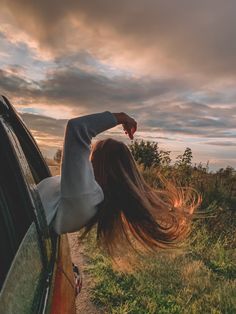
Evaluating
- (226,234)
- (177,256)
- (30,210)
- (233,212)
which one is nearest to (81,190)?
(30,210)

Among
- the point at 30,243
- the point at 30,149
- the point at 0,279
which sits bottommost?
the point at 0,279

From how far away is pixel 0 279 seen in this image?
1664 mm

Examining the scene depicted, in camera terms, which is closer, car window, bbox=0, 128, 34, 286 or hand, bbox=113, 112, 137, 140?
car window, bbox=0, 128, 34, 286

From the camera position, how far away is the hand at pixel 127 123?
2.65 m

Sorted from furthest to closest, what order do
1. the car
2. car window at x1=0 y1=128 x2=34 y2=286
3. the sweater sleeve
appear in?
the sweater sleeve → car window at x1=0 y1=128 x2=34 y2=286 → the car

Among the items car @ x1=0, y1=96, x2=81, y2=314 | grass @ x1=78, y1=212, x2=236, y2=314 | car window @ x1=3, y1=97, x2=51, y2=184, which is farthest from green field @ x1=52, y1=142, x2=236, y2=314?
car @ x1=0, y1=96, x2=81, y2=314

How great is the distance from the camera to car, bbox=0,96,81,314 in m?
1.49

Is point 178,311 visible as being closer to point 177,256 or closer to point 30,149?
point 177,256

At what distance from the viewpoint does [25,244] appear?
1557mm

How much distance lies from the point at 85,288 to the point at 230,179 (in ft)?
32.2

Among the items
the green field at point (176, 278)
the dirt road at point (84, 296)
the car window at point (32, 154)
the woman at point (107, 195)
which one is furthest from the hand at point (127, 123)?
the dirt road at point (84, 296)

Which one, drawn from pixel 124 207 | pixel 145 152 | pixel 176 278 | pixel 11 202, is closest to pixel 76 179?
pixel 11 202

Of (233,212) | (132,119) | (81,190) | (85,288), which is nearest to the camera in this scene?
(81,190)

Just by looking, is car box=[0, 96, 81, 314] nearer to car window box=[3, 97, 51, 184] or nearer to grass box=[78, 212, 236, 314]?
car window box=[3, 97, 51, 184]
